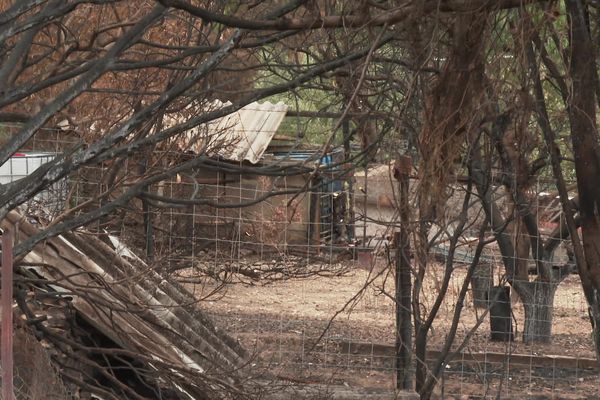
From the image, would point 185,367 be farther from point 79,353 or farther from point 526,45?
point 526,45

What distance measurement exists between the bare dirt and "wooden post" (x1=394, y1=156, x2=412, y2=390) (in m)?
0.19

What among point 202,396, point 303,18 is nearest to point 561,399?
point 202,396

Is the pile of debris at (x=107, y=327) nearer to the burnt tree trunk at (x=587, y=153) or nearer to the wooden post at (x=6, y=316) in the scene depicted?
the burnt tree trunk at (x=587, y=153)

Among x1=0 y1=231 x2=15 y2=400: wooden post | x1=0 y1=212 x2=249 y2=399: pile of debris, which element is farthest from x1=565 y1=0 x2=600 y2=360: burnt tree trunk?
x1=0 y1=231 x2=15 y2=400: wooden post

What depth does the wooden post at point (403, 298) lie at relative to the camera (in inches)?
249

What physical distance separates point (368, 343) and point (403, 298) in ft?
7.85

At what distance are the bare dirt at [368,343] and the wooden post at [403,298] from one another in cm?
19

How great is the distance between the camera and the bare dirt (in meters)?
8.41

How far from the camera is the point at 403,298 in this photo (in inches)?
285

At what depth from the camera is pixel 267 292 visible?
13695 mm

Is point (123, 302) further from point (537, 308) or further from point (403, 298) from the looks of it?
point (537, 308)

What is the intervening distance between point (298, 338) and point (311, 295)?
3.73m

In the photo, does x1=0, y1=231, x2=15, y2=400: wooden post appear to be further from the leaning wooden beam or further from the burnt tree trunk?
the leaning wooden beam

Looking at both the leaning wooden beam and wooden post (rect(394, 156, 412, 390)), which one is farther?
the leaning wooden beam
